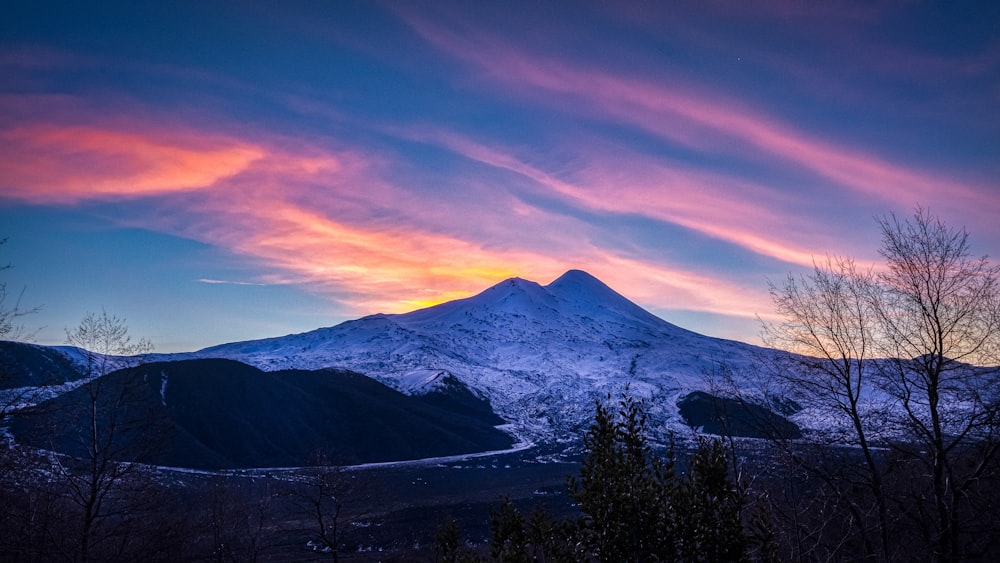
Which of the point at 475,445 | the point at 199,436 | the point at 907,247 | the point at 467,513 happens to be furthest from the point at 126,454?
the point at 475,445

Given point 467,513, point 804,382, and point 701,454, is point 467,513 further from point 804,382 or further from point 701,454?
point 701,454

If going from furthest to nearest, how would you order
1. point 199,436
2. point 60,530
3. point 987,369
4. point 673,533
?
point 199,436 → point 60,530 → point 987,369 → point 673,533

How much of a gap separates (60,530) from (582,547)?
4001 cm

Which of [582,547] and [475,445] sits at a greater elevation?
[582,547]

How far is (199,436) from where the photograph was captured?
487 ft

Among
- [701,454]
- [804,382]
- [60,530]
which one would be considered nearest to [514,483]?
[60,530]

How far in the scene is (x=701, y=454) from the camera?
8.02m

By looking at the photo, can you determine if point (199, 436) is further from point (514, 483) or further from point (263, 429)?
point (514, 483)

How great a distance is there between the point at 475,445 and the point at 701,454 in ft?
647

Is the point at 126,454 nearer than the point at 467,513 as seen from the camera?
Yes

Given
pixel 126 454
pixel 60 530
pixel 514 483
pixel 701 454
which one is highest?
pixel 701 454

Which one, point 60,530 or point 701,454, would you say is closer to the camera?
point 701,454

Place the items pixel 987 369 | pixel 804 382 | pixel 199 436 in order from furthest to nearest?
pixel 199 436
pixel 804 382
pixel 987 369

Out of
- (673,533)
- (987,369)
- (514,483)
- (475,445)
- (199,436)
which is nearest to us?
(673,533)
